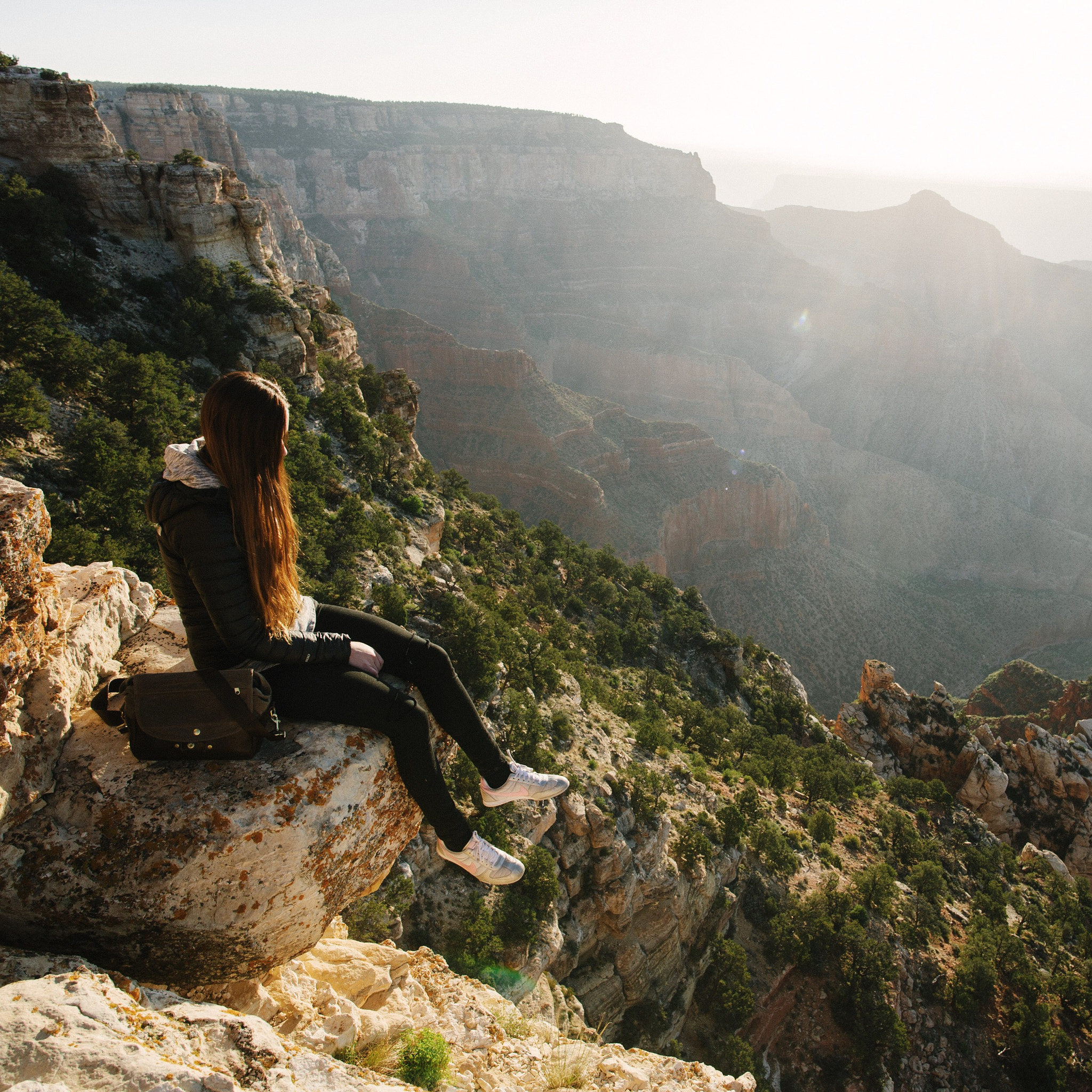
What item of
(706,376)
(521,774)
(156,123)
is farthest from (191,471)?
(706,376)

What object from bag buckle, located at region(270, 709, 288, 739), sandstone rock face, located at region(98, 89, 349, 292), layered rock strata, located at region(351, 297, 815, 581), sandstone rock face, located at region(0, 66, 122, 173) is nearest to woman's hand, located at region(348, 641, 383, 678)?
bag buckle, located at region(270, 709, 288, 739)

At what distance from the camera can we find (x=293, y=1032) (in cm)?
515

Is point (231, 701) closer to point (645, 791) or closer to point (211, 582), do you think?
point (211, 582)

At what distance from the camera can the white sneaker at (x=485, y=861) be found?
6.13 metres

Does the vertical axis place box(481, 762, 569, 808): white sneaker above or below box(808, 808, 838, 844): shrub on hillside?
above

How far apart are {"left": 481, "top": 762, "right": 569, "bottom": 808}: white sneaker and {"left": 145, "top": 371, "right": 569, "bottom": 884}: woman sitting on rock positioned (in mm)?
453

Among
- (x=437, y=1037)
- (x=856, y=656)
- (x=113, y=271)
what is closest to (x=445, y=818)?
(x=437, y=1037)

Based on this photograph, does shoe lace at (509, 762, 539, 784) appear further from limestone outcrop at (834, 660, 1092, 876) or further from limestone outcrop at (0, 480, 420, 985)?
limestone outcrop at (834, 660, 1092, 876)

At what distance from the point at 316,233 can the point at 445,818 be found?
400 feet

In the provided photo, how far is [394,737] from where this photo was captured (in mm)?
5301

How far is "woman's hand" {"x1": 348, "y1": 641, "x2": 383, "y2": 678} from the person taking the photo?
5312 millimetres

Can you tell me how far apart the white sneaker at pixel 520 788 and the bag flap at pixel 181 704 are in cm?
262

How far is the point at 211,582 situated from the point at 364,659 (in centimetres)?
131

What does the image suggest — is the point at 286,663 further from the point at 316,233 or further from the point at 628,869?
the point at 316,233
